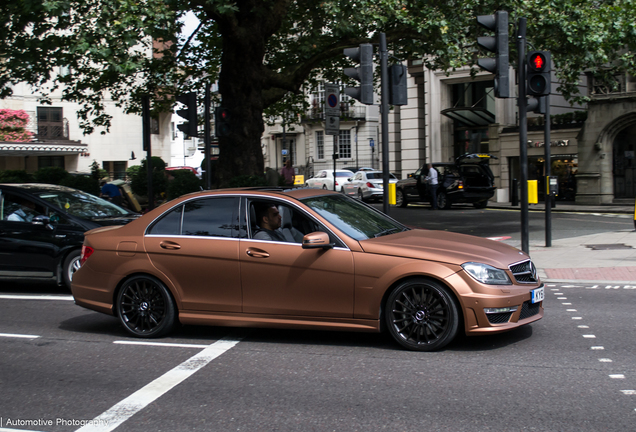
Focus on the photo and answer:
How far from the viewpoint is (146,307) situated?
7066 millimetres

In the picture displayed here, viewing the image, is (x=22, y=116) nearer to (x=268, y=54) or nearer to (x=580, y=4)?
(x=268, y=54)

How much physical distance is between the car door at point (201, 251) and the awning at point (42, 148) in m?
37.8

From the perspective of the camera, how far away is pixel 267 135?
67.8 m

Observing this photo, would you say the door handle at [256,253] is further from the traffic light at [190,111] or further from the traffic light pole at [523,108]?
the traffic light at [190,111]

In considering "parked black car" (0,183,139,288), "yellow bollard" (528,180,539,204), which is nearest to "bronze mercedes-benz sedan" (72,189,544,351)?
"parked black car" (0,183,139,288)

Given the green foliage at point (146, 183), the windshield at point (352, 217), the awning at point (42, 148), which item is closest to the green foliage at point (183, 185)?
the green foliage at point (146, 183)

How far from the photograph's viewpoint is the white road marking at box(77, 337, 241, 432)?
460cm

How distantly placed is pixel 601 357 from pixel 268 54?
1900 centimetres

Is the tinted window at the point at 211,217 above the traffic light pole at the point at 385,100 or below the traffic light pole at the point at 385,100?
below

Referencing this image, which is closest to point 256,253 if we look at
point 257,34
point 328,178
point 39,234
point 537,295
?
point 537,295

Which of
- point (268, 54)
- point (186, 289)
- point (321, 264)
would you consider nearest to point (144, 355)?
point (186, 289)

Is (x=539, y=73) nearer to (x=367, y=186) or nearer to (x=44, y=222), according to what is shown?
(x=44, y=222)

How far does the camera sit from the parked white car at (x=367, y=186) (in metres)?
34.8

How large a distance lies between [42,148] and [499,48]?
3834 centimetres
